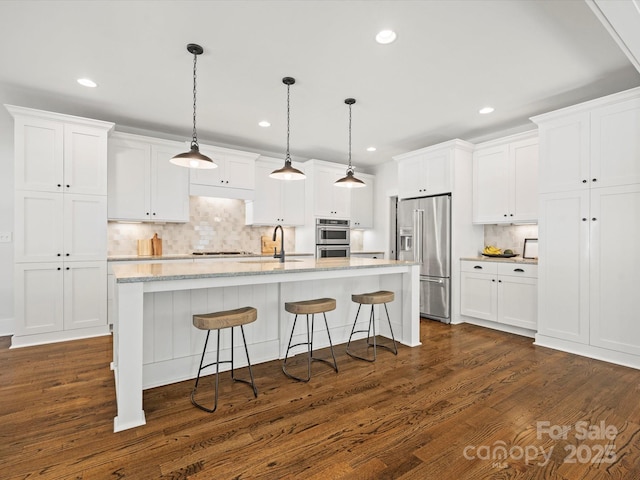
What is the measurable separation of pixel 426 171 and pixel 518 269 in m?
1.87

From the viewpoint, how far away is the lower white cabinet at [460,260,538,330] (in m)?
3.91

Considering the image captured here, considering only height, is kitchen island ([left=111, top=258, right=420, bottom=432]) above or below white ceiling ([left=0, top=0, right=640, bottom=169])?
below

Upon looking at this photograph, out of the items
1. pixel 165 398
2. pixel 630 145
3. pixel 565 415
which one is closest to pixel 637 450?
pixel 565 415

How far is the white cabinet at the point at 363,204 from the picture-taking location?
6438mm

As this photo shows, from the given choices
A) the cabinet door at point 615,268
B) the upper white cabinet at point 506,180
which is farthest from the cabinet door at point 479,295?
the cabinet door at point 615,268

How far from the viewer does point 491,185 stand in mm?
4566

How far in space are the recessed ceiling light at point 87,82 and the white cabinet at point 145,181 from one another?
0.95 meters

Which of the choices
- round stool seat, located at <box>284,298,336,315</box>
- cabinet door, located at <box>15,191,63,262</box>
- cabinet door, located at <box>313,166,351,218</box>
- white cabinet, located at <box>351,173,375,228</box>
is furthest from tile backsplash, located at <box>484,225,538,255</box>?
cabinet door, located at <box>15,191,63,262</box>

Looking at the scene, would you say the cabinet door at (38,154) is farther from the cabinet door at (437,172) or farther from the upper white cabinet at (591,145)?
the upper white cabinet at (591,145)

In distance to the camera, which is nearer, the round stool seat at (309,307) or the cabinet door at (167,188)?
the round stool seat at (309,307)

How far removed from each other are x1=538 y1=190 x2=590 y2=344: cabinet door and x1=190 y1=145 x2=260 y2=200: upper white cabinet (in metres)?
3.93

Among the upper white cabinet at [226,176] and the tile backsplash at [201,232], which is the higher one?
the upper white cabinet at [226,176]

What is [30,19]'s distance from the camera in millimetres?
2354

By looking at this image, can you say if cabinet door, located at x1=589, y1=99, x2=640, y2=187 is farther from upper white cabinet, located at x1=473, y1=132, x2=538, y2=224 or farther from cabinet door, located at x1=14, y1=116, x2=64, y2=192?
cabinet door, located at x1=14, y1=116, x2=64, y2=192
